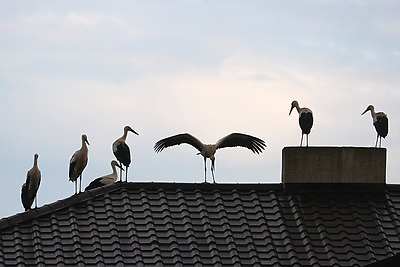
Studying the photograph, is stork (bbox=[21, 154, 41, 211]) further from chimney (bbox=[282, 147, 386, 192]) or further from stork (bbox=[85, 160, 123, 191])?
chimney (bbox=[282, 147, 386, 192])

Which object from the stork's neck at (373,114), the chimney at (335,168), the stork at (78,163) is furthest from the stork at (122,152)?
the stork's neck at (373,114)

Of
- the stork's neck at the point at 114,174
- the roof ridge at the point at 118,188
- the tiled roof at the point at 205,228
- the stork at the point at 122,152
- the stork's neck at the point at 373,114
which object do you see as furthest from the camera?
the stork's neck at the point at 114,174

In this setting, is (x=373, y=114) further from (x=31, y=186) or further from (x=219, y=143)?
(x=31, y=186)

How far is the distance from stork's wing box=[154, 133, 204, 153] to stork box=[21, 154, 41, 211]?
6.80 ft

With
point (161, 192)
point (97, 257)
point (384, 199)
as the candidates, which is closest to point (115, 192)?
point (161, 192)

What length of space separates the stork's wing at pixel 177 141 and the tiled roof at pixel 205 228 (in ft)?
7.63

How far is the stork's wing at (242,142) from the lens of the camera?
981 inches

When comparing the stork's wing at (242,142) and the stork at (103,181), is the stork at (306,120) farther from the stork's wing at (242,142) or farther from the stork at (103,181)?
the stork at (103,181)

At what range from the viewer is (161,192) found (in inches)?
874

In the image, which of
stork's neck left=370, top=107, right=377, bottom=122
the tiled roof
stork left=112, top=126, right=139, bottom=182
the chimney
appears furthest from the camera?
stork's neck left=370, top=107, right=377, bottom=122

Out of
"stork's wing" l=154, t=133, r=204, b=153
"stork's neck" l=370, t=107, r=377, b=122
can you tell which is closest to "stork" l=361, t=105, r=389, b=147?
"stork's neck" l=370, t=107, r=377, b=122

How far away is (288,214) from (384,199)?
1801 millimetres

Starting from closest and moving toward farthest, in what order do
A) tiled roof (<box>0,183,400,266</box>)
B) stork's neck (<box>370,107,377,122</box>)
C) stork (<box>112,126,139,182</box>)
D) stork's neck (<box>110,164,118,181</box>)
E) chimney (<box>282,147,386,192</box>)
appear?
tiled roof (<box>0,183,400,266</box>) → chimney (<box>282,147,386,192</box>) → stork (<box>112,126,139,182</box>) → stork's neck (<box>370,107,377,122</box>) → stork's neck (<box>110,164,118,181</box>)

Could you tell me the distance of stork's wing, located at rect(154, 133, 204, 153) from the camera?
24.7 metres
